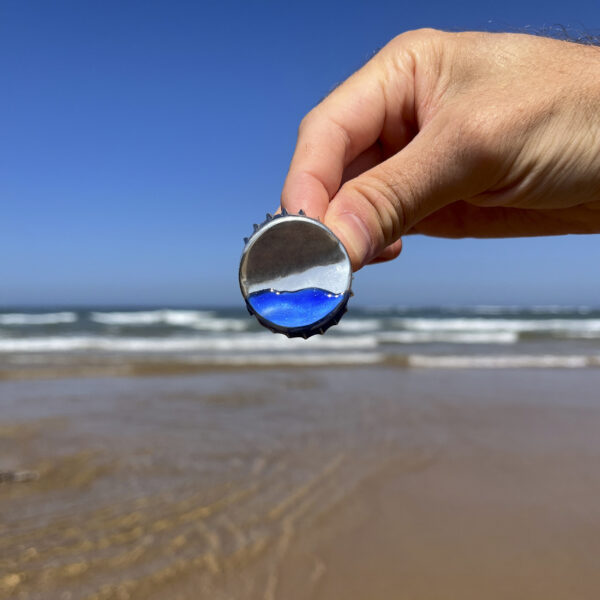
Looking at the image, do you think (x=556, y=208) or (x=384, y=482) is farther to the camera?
(x=384, y=482)

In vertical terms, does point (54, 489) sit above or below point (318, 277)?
below

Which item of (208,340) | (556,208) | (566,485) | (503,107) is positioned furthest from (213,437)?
(208,340)

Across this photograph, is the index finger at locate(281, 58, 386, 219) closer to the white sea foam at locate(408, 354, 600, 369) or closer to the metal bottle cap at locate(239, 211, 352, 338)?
the metal bottle cap at locate(239, 211, 352, 338)

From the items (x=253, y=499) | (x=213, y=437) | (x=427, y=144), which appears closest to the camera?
(x=427, y=144)

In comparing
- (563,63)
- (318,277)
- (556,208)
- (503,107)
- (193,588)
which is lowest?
(193,588)

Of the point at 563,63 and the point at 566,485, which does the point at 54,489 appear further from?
the point at 563,63

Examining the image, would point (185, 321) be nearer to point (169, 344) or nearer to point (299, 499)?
point (169, 344)

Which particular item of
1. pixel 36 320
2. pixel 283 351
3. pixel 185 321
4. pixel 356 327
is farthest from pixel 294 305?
pixel 36 320
